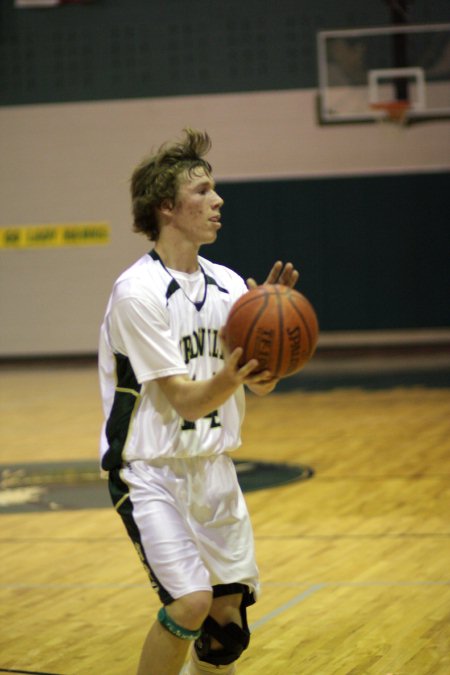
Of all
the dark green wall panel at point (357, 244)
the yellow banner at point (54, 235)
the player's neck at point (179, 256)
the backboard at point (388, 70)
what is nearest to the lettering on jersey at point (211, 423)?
the player's neck at point (179, 256)

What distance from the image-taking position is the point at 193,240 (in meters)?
3.52

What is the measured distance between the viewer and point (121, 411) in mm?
3393

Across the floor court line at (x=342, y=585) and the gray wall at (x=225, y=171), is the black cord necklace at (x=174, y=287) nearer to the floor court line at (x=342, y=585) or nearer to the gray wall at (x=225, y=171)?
the floor court line at (x=342, y=585)

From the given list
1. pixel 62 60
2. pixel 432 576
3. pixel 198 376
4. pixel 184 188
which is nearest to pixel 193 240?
pixel 184 188

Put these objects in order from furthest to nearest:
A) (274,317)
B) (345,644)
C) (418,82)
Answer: (418,82) → (345,644) → (274,317)

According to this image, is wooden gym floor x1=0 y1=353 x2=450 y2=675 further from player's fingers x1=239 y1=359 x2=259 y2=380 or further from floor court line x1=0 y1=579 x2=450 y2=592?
player's fingers x1=239 y1=359 x2=259 y2=380

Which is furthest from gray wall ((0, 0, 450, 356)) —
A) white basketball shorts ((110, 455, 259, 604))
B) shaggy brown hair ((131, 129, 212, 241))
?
white basketball shorts ((110, 455, 259, 604))

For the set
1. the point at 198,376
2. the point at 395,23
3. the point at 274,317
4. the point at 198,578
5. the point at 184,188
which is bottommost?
the point at 198,578

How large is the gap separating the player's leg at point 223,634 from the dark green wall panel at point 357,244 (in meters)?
12.6

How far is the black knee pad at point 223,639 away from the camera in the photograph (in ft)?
11.2

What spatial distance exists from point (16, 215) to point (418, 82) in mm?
6321

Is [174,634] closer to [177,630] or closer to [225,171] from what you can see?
[177,630]

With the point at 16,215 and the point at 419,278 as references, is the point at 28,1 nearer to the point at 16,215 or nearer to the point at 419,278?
the point at 16,215

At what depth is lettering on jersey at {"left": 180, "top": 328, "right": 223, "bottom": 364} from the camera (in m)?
3.45
